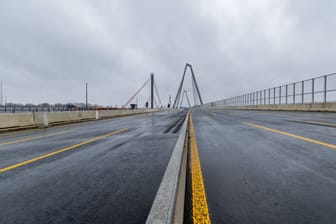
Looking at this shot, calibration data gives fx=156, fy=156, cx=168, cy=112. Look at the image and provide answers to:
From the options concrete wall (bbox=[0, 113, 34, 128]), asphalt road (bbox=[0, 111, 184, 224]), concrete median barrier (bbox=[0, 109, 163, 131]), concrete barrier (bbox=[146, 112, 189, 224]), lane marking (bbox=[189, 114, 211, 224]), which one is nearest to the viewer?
concrete barrier (bbox=[146, 112, 189, 224])

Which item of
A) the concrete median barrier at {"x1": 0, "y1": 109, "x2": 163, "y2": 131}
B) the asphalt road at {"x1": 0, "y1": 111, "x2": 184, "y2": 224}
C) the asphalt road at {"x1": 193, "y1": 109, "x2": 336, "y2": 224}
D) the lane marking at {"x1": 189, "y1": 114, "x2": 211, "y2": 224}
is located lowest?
the asphalt road at {"x1": 0, "y1": 111, "x2": 184, "y2": 224}

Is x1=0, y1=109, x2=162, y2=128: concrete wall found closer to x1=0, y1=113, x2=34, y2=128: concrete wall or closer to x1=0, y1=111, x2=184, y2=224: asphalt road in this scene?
x1=0, y1=113, x2=34, y2=128: concrete wall

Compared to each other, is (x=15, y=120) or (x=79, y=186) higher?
(x=15, y=120)

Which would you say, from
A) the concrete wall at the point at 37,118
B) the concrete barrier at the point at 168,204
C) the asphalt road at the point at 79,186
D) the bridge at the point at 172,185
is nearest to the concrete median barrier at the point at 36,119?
the concrete wall at the point at 37,118

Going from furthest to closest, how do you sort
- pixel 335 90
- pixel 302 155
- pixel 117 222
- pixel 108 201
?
pixel 335 90 < pixel 302 155 < pixel 108 201 < pixel 117 222

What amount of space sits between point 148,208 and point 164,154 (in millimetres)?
2109

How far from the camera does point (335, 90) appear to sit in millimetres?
17734

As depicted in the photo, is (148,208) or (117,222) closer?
(117,222)

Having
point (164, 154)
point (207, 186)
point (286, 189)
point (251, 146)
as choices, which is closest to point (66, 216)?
point (207, 186)

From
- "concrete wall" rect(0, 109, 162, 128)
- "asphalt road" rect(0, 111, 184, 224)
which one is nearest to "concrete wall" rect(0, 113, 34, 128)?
"concrete wall" rect(0, 109, 162, 128)

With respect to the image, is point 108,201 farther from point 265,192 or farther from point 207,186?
point 265,192

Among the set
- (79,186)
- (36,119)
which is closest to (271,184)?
(79,186)

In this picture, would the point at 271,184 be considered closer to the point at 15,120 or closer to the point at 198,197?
the point at 198,197

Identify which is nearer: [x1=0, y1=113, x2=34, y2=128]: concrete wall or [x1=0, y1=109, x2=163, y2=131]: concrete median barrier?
[x1=0, y1=113, x2=34, y2=128]: concrete wall
